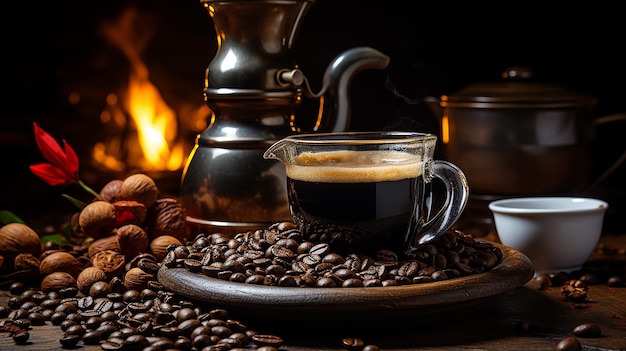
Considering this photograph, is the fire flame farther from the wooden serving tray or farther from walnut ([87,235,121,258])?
the wooden serving tray

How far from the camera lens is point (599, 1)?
261 cm

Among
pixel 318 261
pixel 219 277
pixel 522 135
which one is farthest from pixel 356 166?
pixel 522 135

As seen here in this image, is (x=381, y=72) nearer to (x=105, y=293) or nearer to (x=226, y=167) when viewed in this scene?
(x=226, y=167)

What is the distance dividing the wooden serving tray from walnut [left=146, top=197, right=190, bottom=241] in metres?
0.39

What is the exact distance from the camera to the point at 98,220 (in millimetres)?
1497

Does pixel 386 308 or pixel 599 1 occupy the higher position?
pixel 599 1

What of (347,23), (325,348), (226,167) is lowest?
(325,348)

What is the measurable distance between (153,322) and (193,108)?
171 cm

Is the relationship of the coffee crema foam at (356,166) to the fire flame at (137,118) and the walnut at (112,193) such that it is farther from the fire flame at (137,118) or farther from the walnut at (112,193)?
the fire flame at (137,118)

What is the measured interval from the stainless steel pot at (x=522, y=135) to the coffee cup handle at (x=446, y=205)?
64cm

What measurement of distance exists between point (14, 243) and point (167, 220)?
0.26m

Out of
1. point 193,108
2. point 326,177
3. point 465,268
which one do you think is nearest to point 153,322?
point 326,177

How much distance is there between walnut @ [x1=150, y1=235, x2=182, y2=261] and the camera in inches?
58.4

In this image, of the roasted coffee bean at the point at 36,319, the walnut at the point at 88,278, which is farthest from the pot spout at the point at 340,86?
the roasted coffee bean at the point at 36,319
